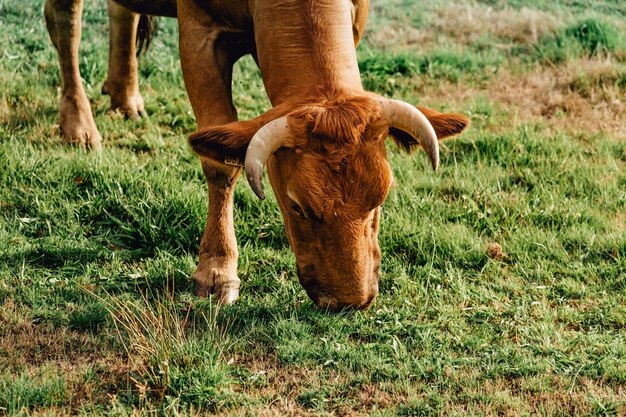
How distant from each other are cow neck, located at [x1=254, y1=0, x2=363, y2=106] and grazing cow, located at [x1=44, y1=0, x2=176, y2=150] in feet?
6.69

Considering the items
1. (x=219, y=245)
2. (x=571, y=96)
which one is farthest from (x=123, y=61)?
(x=571, y=96)

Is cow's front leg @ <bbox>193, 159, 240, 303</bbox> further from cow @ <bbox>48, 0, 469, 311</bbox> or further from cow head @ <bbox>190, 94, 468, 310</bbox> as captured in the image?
cow head @ <bbox>190, 94, 468, 310</bbox>

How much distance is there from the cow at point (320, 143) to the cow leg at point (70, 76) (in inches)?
92.6

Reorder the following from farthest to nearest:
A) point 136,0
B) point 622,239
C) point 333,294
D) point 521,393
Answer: point 136,0 → point 622,239 → point 333,294 → point 521,393

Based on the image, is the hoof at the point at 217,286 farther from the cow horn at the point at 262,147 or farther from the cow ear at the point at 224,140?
the cow horn at the point at 262,147

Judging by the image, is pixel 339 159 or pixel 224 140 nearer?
pixel 339 159

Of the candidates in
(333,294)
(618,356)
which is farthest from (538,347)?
(333,294)

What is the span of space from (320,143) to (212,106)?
1365 mm

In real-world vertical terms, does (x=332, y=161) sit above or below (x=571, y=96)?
above

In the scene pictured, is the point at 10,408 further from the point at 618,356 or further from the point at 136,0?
the point at 136,0

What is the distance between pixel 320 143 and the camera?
3936 millimetres

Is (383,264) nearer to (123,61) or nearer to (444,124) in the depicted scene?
(444,124)

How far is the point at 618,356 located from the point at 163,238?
3.04 m

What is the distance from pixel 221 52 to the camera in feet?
16.9
